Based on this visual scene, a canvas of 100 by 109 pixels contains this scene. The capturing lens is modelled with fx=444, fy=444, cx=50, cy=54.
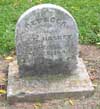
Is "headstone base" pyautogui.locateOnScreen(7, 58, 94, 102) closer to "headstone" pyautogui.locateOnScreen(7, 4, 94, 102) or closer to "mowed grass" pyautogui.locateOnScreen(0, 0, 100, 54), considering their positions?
"headstone" pyautogui.locateOnScreen(7, 4, 94, 102)

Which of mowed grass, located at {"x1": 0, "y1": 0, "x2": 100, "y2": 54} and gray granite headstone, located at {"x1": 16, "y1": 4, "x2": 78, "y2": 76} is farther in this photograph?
mowed grass, located at {"x1": 0, "y1": 0, "x2": 100, "y2": 54}

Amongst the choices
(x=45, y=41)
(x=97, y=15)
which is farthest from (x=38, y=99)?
(x=97, y=15)

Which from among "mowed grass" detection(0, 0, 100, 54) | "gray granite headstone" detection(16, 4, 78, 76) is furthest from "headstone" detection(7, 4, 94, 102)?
"mowed grass" detection(0, 0, 100, 54)

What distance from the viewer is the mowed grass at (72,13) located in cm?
768

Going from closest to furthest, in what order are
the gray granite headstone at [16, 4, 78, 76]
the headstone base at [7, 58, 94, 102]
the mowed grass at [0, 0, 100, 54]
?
the headstone base at [7, 58, 94, 102] → the gray granite headstone at [16, 4, 78, 76] → the mowed grass at [0, 0, 100, 54]

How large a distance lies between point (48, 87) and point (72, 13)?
343cm

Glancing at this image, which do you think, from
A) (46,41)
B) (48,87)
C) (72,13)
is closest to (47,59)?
(46,41)

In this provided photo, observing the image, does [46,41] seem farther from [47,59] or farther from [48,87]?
[48,87]

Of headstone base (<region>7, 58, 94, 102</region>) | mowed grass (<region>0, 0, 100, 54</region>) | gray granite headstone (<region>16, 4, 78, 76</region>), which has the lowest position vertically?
mowed grass (<region>0, 0, 100, 54</region>)

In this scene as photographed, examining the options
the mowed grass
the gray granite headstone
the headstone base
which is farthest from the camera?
the mowed grass

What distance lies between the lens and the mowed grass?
7.68 metres

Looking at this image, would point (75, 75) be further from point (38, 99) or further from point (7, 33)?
point (7, 33)

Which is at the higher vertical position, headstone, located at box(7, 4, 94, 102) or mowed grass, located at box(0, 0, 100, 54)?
headstone, located at box(7, 4, 94, 102)

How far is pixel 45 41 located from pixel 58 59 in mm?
318
